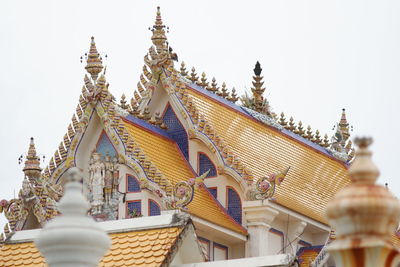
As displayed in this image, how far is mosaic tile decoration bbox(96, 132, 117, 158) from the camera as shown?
33.3 m

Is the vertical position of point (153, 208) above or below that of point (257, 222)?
below

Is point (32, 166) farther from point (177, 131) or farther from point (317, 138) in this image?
point (317, 138)

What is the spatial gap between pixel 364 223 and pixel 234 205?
23172mm

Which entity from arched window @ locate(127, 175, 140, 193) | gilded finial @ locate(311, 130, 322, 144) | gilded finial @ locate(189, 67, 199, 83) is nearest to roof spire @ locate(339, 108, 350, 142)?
gilded finial @ locate(311, 130, 322, 144)

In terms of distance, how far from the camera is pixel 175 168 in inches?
1367

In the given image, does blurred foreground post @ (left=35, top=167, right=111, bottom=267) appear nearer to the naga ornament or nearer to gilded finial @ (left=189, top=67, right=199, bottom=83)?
the naga ornament

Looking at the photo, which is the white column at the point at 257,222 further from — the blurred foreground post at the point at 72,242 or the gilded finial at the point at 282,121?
the blurred foreground post at the point at 72,242

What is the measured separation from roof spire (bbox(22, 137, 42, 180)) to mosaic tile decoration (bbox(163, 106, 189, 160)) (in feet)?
10.7

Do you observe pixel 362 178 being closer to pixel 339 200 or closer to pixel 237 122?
pixel 339 200

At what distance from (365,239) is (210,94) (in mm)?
26126

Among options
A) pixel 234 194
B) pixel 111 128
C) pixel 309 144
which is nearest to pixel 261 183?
pixel 234 194

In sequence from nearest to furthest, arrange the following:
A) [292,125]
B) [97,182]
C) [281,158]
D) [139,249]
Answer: [139,249]
[97,182]
[281,158]
[292,125]

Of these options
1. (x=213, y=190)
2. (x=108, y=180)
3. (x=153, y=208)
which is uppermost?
(x=213, y=190)

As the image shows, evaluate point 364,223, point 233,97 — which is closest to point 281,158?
point 233,97
